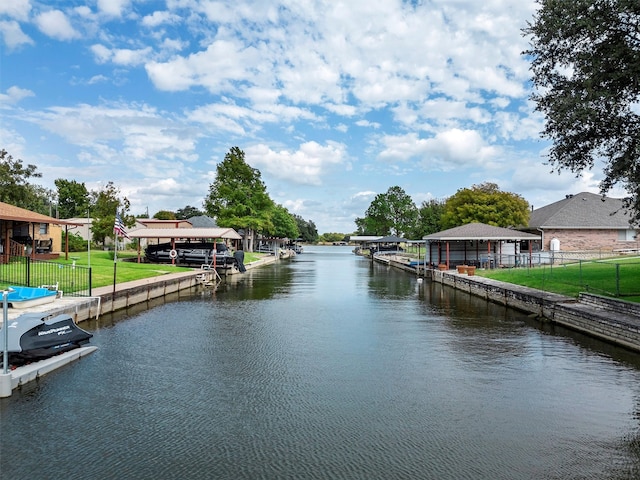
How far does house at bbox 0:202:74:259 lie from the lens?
24250mm

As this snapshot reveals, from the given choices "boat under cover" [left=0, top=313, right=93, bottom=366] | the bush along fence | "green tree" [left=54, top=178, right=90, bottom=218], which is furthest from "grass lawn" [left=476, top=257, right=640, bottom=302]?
"green tree" [left=54, top=178, right=90, bottom=218]

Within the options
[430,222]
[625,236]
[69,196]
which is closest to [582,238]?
[625,236]

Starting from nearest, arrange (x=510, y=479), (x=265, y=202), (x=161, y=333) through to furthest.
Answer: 1. (x=510, y=479)
2. (x=161, y=333)
3. (x=265, y=202)

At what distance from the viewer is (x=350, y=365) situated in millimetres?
11406

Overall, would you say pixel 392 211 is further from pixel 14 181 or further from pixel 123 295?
pixel 123 295

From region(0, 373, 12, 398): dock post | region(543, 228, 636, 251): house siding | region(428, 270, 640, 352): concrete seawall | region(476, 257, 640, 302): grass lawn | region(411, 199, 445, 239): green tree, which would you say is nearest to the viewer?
region(0, 373, 12, 398): dock post

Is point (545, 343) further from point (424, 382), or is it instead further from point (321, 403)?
point (321, 403)

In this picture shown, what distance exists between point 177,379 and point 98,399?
173cm

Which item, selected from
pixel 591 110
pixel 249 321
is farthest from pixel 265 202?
pixel 591 110

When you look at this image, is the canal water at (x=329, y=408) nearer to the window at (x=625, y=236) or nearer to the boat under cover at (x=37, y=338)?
the boat under cover at (x=37, y=338)

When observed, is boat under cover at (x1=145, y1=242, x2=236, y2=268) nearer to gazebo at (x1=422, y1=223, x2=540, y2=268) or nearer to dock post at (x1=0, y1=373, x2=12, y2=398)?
gazebo at (x1=422, y1=223, x2=540, y2=268)

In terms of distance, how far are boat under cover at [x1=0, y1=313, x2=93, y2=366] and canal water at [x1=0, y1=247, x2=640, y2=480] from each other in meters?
0.57

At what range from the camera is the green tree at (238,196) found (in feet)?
204

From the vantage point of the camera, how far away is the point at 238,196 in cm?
6344
